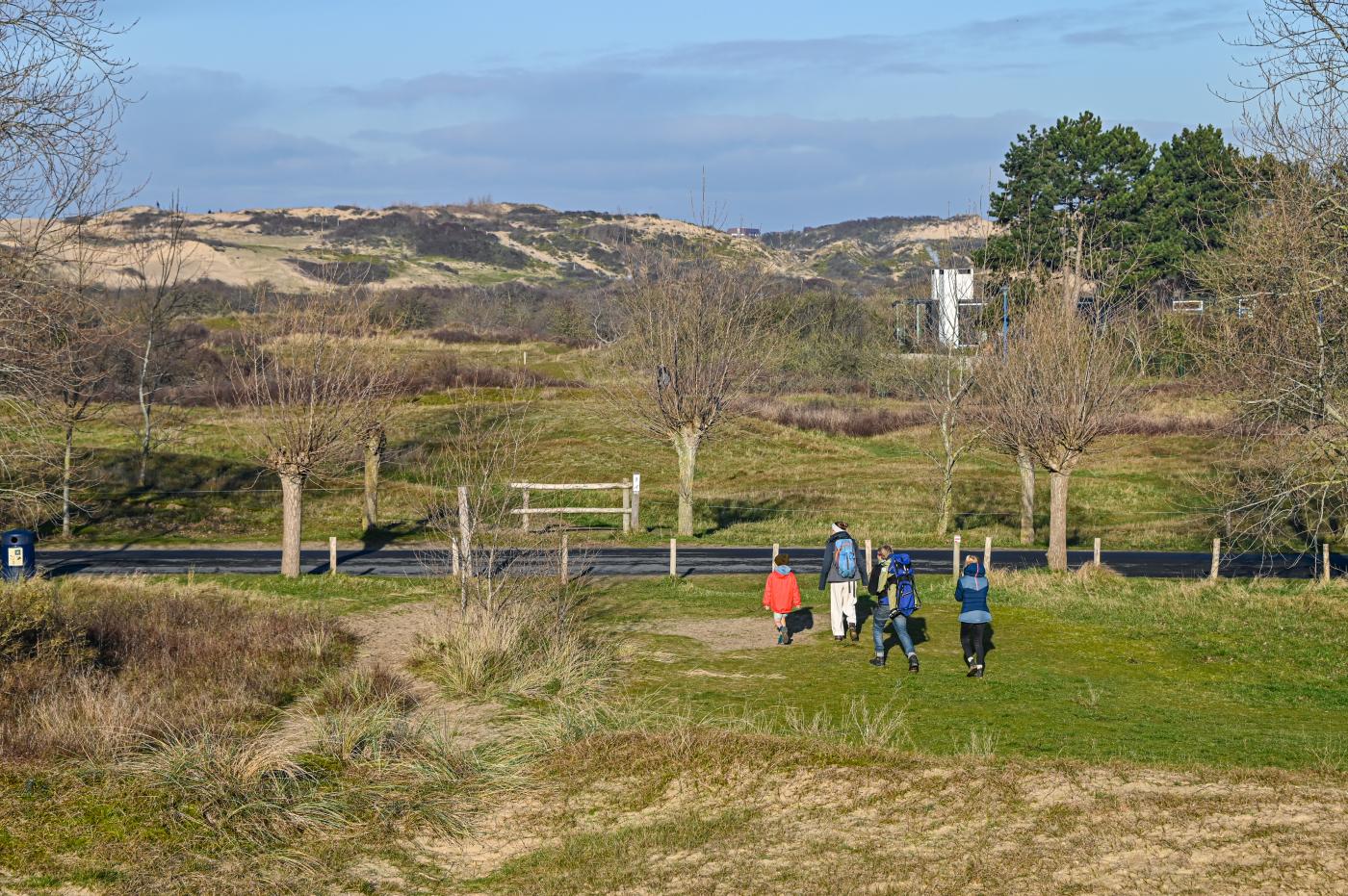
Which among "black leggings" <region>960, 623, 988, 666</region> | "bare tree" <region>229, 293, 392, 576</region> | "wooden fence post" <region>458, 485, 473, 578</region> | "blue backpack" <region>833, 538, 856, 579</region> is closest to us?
"black leggings" <region>960, 623, 988, 666</region>

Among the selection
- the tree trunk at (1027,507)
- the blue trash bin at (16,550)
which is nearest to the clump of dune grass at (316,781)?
the blue trash bin at (16,550)

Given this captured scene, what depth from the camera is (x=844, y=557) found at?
58.7ft

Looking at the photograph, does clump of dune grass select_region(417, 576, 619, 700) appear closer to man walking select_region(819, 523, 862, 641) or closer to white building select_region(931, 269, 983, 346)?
man walking select_region(819, 523, 862, 641)

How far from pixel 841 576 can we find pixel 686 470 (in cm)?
1452

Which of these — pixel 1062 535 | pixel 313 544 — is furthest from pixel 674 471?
pixel 1062 535

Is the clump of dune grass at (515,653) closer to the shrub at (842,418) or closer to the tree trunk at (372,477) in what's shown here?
the tree trunk at (372,477)

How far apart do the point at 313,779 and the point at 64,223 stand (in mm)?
9088

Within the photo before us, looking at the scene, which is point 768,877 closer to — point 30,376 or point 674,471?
point 30,376

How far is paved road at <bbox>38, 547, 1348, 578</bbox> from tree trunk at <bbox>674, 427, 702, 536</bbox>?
2243 millimetres

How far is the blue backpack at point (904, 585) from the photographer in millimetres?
16500

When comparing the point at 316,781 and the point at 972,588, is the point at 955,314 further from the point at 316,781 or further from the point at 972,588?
the point at 316,781

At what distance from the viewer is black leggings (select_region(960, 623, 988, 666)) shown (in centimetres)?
1645

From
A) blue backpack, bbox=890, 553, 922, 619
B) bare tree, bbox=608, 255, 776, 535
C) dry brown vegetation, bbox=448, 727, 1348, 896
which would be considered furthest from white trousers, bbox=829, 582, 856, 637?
bare tree, bbox=608, 255, 776, 535

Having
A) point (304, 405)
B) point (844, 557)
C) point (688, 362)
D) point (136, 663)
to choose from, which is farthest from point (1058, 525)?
point (136, 663)
